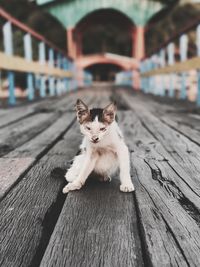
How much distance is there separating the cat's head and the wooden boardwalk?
0.32 m

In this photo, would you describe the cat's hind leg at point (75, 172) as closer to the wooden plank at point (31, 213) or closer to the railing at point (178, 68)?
the wooden plank at point (31, 213)

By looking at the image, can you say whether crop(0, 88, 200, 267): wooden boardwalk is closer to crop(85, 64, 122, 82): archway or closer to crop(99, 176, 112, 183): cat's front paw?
crop(99, 176, 112, 183): cat's front paw

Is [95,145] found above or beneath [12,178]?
above

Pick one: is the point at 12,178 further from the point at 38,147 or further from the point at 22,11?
the point at 22,11

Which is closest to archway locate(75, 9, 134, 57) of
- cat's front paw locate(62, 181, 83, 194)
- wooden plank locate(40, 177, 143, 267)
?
cat's front paw locate(62, 181, 83, 194)

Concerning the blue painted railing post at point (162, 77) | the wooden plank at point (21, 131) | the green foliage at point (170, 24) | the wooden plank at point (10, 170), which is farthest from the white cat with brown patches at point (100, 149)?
the green foliage at point (170, 24)

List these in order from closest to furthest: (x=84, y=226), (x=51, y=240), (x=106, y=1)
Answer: (x=51, y=240), (x=84, y=226), (x=106, y=1)

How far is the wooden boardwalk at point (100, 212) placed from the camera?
1.37 metres

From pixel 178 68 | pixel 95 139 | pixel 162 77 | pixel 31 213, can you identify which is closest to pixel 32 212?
pixel 31 213

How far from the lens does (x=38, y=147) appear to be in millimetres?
3316

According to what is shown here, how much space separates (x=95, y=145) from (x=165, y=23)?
32380 millimetres

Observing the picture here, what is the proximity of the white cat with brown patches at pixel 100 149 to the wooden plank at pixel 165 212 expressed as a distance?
0.17 m

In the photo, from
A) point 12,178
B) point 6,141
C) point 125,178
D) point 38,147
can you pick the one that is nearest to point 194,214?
point 125,178

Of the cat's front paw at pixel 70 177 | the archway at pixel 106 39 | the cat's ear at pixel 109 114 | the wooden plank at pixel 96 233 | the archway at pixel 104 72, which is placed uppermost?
the archway at pixel 106 39
